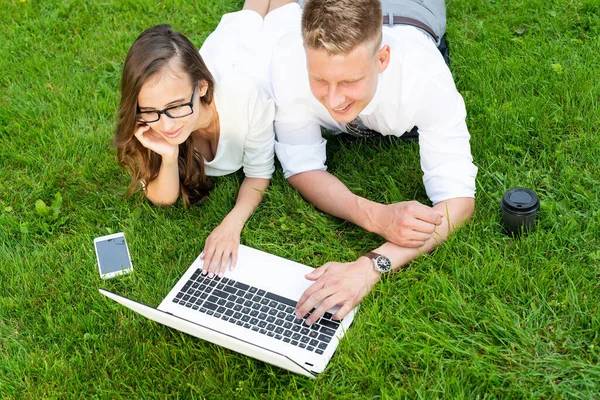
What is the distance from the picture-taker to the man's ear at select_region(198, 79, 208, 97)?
379cm

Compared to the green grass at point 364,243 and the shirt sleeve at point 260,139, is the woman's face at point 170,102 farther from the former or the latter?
the green grass at point 364,243

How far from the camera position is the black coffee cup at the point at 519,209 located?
3.56m

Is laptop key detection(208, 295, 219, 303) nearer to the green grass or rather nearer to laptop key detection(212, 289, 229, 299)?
laptop key detection(212, 289, 229, 299)

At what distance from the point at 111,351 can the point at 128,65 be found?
1.55m

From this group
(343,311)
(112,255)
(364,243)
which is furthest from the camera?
(112,255)

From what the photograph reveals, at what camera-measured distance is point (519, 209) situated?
3561mm

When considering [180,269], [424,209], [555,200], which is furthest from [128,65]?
[555,200]

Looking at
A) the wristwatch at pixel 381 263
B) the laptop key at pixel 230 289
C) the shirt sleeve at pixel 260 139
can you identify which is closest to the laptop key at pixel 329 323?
the wristwatch at pixel 381 263

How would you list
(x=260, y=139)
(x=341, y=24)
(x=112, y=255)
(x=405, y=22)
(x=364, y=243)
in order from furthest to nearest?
(x=405, y=22)
(x=260, y=139)
(x=112, y=255)
(x=364, y=243)
(x=341, y=24)

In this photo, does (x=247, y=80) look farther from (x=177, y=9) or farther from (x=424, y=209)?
(x=177, y=9)

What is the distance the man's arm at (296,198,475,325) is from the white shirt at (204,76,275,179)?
997mm

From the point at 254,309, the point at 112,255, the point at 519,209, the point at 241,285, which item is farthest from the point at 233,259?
the point at 519,209

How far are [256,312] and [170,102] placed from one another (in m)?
1.24

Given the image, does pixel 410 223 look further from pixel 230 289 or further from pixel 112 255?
pixel 112 255
